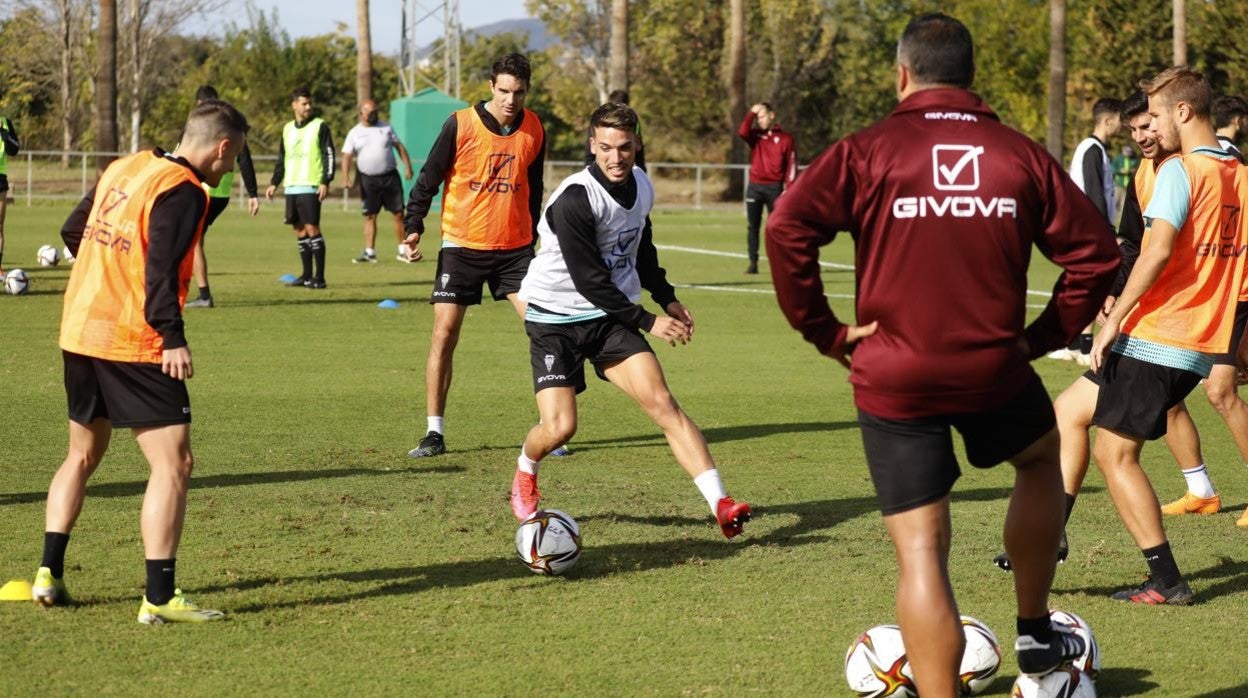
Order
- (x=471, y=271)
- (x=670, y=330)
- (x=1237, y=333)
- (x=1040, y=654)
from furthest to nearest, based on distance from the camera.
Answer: (x=471, y=271) < (x=1237, y=333) < (x=670, y=330) < (x=1040, y=654)

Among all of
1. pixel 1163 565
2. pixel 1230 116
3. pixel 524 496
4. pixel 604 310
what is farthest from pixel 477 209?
pixel 1163 565

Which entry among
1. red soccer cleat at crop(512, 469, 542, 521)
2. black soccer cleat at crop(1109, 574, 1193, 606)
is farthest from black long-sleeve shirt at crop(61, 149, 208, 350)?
black soccer cleat at crop(1109, 574, 1193, 606)

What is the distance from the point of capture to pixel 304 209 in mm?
18203

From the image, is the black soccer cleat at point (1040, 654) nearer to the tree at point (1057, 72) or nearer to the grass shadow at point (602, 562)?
the grass shadow at point (602, 562)

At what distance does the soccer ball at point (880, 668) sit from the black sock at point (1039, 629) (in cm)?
39

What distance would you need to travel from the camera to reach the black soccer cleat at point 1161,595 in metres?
6.07

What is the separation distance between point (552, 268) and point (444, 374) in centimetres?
228

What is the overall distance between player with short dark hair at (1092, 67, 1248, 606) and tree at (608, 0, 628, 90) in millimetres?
31528

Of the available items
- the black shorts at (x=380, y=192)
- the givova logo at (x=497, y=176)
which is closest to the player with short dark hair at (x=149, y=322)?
the givova logo at (x=497, y=176)

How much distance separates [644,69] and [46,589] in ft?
189

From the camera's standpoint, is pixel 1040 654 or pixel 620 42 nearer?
pixel 1040 654

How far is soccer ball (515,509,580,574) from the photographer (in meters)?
6.33

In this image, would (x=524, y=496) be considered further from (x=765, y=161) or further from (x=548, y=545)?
(x=765, y=161)

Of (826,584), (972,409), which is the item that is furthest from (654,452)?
(972,409)
